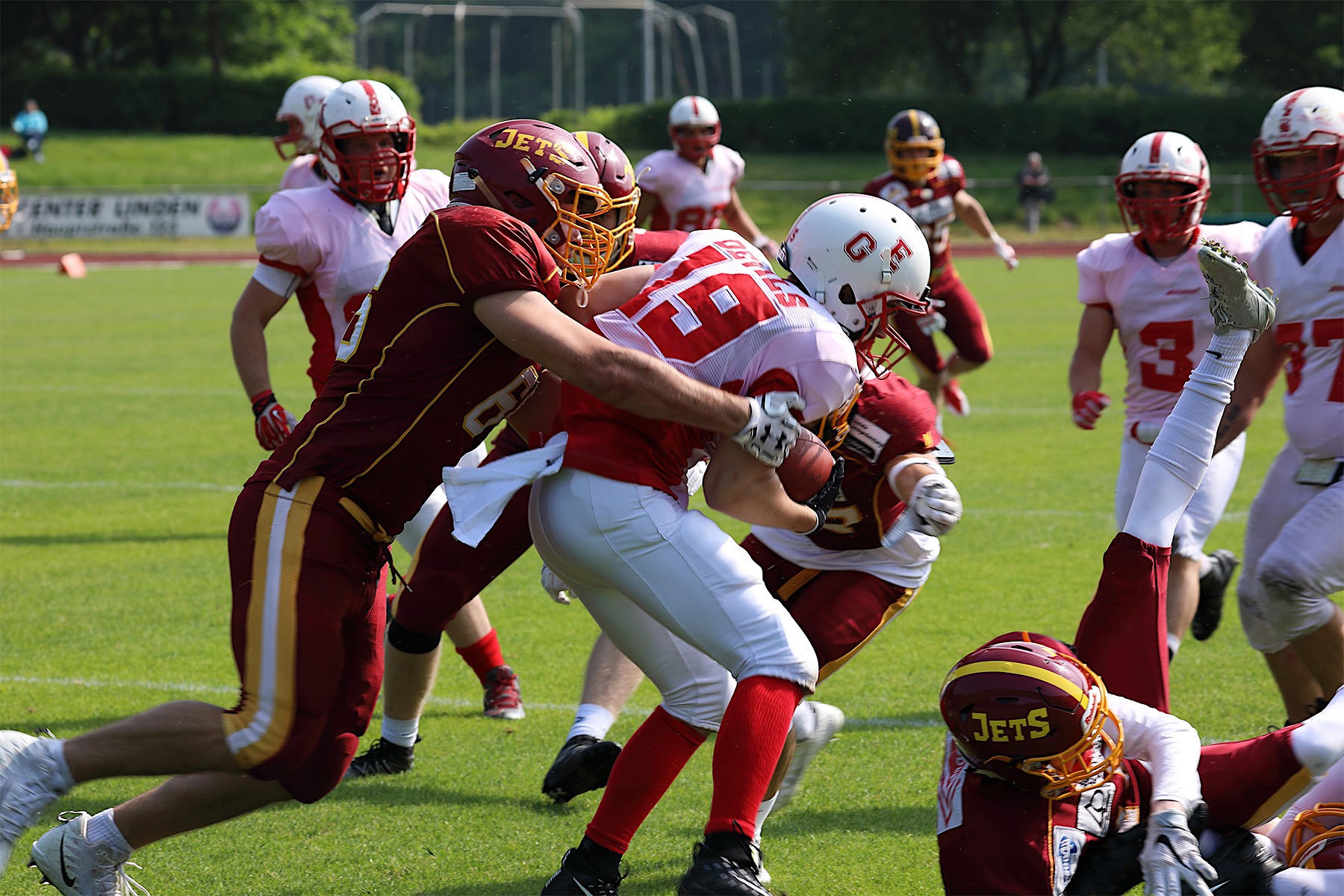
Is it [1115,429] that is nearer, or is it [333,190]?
[333,190]

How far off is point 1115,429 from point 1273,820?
732 cm

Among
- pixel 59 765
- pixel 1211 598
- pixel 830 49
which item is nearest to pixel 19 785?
pixel 59 765

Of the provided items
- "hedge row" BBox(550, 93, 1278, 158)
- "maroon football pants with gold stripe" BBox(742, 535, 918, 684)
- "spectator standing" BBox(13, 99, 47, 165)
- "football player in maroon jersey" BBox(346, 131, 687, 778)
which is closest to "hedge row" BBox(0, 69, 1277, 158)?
"hedge row" BBox(550, 93, 1278, 158)

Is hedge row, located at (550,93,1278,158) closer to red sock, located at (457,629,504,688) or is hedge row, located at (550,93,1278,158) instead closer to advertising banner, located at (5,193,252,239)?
advertising banner, located at (5,193,252,239)

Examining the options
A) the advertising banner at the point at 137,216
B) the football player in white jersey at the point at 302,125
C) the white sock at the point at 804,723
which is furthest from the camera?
the advertising banner at the point at 137,216

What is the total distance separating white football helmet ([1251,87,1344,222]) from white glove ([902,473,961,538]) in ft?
6.38

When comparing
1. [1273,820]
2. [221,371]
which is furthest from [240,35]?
[1273,820]

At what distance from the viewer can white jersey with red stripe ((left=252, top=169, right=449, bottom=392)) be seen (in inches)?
201

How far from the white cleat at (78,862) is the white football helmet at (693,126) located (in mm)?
7128

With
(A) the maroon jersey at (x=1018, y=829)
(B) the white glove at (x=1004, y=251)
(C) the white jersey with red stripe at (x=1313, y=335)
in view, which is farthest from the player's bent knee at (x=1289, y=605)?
(B) the white glove at (x=1004, y=251)

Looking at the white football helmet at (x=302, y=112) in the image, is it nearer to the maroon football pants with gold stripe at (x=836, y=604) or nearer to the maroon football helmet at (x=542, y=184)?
the maroon football helmet at (x=542, y=184)

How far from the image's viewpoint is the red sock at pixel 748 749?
296 cm

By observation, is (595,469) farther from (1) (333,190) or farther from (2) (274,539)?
(1) (333,190)

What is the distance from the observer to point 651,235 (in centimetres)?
433
